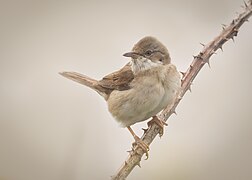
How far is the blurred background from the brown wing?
31 cm

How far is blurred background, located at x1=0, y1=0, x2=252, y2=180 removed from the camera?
3271 mm

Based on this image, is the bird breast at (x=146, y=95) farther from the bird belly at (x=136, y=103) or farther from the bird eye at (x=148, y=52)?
the bird eye at (x=148, y=52)

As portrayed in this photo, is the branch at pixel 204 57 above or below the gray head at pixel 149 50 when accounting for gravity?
below

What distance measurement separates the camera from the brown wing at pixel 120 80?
3850 millimetres

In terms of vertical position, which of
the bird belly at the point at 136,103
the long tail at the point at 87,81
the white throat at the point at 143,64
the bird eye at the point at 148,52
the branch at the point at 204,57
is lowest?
the branch at the point at 204,57

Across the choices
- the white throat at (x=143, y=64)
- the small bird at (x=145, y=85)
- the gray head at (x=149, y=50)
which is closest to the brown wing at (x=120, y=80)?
the small bird at (x=145, y=85)

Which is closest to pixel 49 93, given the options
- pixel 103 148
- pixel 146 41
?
pixel 146 41

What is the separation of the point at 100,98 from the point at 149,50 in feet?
7.76

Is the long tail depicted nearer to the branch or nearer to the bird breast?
the bird breast

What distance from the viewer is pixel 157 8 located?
8.30 metres

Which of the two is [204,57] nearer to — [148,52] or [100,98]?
[148,52]

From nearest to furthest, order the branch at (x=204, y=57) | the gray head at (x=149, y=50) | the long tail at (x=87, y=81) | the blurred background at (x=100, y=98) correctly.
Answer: the branch at (x=204, y=57) < the blurred background at (x=100, y=98) < the gray head at (x=149, y=50) < the long tail at (x=87, y=81)

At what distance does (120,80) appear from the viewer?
12.9ft

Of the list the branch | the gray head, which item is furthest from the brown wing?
the branch
